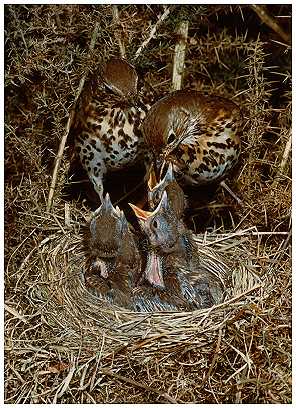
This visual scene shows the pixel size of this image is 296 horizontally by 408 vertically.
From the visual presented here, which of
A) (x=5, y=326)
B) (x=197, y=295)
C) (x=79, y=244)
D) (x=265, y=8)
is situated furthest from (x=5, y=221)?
(x=265, y=8)

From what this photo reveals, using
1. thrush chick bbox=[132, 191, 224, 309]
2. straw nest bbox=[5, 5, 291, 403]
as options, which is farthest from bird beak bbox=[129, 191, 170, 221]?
straw nest bbox=[5, 5, 291, 403]

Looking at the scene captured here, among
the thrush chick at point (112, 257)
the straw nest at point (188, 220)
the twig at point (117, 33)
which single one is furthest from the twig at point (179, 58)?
the thrush chick at point (112, 257)

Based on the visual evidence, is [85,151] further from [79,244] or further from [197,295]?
[197,295]

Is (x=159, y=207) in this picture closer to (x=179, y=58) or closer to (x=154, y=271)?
(x=154, y=271)

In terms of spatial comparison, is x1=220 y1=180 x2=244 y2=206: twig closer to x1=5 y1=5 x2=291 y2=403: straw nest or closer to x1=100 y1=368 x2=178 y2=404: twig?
x1=5 y1=5 x2=291 y2=403: straw nest

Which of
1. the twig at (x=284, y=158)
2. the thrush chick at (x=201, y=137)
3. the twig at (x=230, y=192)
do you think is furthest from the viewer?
the twig at (x=230, y=192)

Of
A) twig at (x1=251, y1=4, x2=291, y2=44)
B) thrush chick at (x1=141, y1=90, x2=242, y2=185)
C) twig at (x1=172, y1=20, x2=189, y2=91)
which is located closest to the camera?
thrush chick at (x1=141, y1=90, x2=242, y2=185)

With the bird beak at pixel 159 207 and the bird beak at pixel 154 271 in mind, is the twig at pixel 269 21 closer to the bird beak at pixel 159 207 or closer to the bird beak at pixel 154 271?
the bird beak at pixel 159 207
